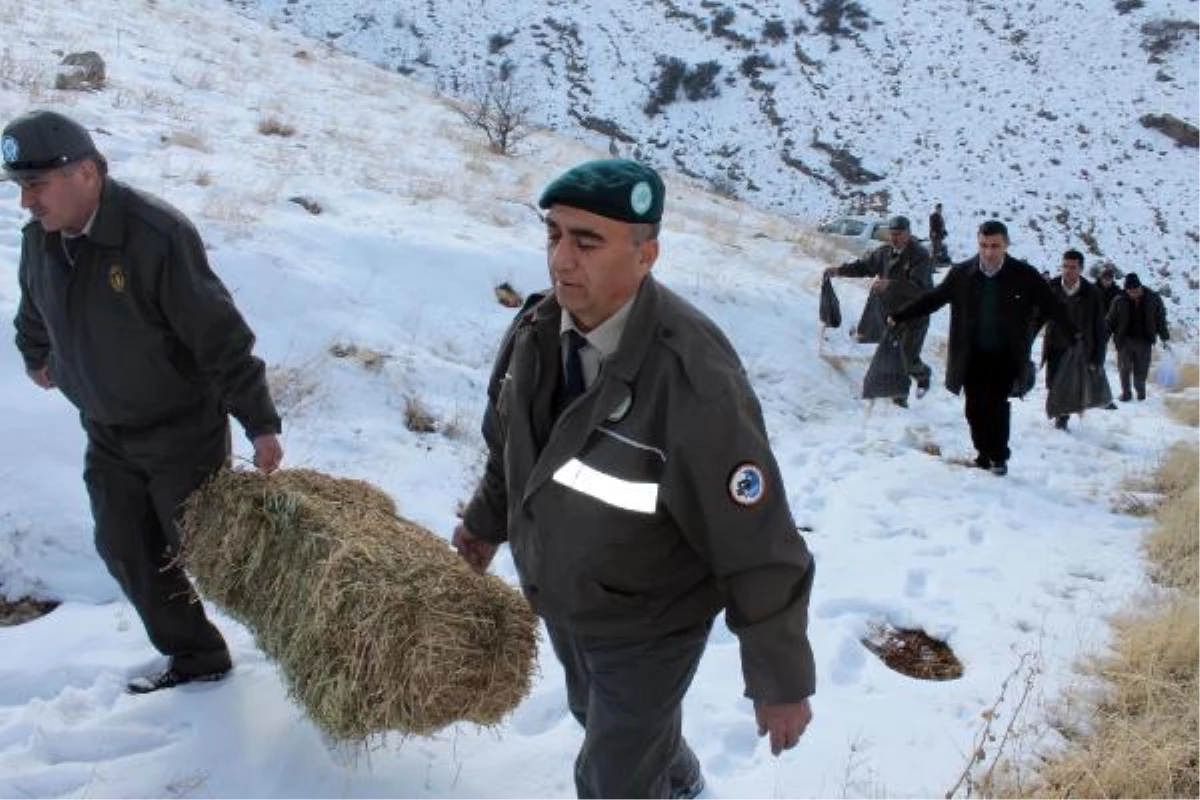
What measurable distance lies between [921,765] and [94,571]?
354cm

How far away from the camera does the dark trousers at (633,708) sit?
2254 mm

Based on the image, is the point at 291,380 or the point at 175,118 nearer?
the point at 291,380

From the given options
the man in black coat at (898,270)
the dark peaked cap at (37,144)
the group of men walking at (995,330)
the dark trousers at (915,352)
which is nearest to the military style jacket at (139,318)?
the dark peaked cap at (37,144)

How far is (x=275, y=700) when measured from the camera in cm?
331

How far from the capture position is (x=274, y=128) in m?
11.2

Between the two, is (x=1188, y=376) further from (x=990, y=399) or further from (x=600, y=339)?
(x=600, y=339)

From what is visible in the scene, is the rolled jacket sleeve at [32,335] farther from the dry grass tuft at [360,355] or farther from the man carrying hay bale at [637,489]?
the dry grass tuft at [360,355]

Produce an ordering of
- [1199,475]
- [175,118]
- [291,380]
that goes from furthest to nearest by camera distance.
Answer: [175,118]
[1199,475]
[291,380]

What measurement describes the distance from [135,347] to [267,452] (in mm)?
530

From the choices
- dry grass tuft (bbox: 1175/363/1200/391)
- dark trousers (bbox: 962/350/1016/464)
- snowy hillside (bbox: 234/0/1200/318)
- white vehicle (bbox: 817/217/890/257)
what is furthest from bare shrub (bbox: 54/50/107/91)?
snowy hillside (bbox: 234/0/1200/318)

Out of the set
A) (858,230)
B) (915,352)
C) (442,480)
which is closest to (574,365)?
(442,480)

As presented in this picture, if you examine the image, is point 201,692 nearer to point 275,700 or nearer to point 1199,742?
point 275,700

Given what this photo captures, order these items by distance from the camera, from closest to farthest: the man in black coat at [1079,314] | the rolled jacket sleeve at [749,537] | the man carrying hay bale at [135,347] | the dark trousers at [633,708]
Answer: the rolled jacket sleeve at [749,537] < the dark trousers at [633,708] < the man carrying hay bale at [135,347] < the man in black coat at [1079,314]

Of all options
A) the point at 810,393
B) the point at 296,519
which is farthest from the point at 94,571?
the point at 810,393
